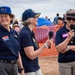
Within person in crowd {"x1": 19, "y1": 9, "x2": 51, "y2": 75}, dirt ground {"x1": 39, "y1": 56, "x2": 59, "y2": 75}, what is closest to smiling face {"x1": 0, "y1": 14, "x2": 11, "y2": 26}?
person in crowd {"x1": 19, "y1": 9, "x2": 51, "y2": 75}

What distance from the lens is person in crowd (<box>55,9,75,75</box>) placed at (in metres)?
5.25

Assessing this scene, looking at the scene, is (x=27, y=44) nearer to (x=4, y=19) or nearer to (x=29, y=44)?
(x=29, y=44)

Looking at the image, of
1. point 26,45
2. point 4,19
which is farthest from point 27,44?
point 4,19

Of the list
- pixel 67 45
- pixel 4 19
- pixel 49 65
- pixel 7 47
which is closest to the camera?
pixel 7 47

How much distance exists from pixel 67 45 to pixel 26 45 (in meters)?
0.73

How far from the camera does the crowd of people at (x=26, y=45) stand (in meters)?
4.96

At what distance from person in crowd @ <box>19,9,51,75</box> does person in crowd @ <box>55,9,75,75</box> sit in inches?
17.1

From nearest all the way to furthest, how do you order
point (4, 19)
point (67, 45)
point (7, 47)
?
point (7, 47), point (4, 19), point (67, 45)

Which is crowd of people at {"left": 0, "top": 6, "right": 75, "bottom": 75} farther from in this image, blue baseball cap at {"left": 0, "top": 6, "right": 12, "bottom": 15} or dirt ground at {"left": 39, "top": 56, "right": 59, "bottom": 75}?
dirt ground at {"left": 39, "top": 56, "right": 59, "bottom": 75}

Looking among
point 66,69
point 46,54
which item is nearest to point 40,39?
point 46,54

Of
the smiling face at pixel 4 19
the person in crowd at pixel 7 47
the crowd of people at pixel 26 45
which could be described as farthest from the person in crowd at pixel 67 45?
the smiling face at pixel 4 19

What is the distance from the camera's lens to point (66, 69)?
18.2ft

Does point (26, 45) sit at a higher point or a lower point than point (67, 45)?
higher

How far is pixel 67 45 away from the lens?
536 cm
